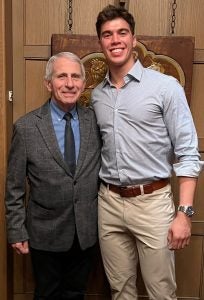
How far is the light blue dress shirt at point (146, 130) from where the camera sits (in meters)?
1.38

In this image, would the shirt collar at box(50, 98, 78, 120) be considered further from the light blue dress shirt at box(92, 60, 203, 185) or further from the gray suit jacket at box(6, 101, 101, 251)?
the light blue dress shirt at box(92, 60, 203, 185)

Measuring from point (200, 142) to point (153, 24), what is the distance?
63 centimetres

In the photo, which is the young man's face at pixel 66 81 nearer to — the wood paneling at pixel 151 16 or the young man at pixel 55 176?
the young man at pixel 55 176

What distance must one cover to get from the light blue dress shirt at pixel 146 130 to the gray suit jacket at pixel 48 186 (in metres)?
0.09

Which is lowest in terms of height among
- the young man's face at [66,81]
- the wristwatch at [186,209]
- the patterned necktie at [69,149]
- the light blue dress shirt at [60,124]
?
the wristwatch at [186,209]

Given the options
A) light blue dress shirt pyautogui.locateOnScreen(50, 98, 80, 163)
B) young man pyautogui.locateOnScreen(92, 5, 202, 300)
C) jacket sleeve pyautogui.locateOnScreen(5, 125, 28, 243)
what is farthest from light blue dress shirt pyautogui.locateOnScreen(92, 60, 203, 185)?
jacket sleeve pyautogui.locateOnScreen(5, 125, 28, 243)

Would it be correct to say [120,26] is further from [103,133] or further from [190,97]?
[190,97]

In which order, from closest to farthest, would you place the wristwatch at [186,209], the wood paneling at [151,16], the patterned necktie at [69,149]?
the wristwatch at [186,209] → the patterned necktie at [69,149] → the wood paneling at [151,16]

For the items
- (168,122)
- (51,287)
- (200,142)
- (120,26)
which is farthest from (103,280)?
(120,26)

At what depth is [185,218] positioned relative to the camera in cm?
137

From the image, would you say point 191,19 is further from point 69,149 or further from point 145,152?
point 69,149

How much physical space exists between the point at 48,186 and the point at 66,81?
0.42m

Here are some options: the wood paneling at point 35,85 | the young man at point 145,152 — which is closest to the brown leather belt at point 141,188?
the young man at point 145,152

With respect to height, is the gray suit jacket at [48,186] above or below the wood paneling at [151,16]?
below
